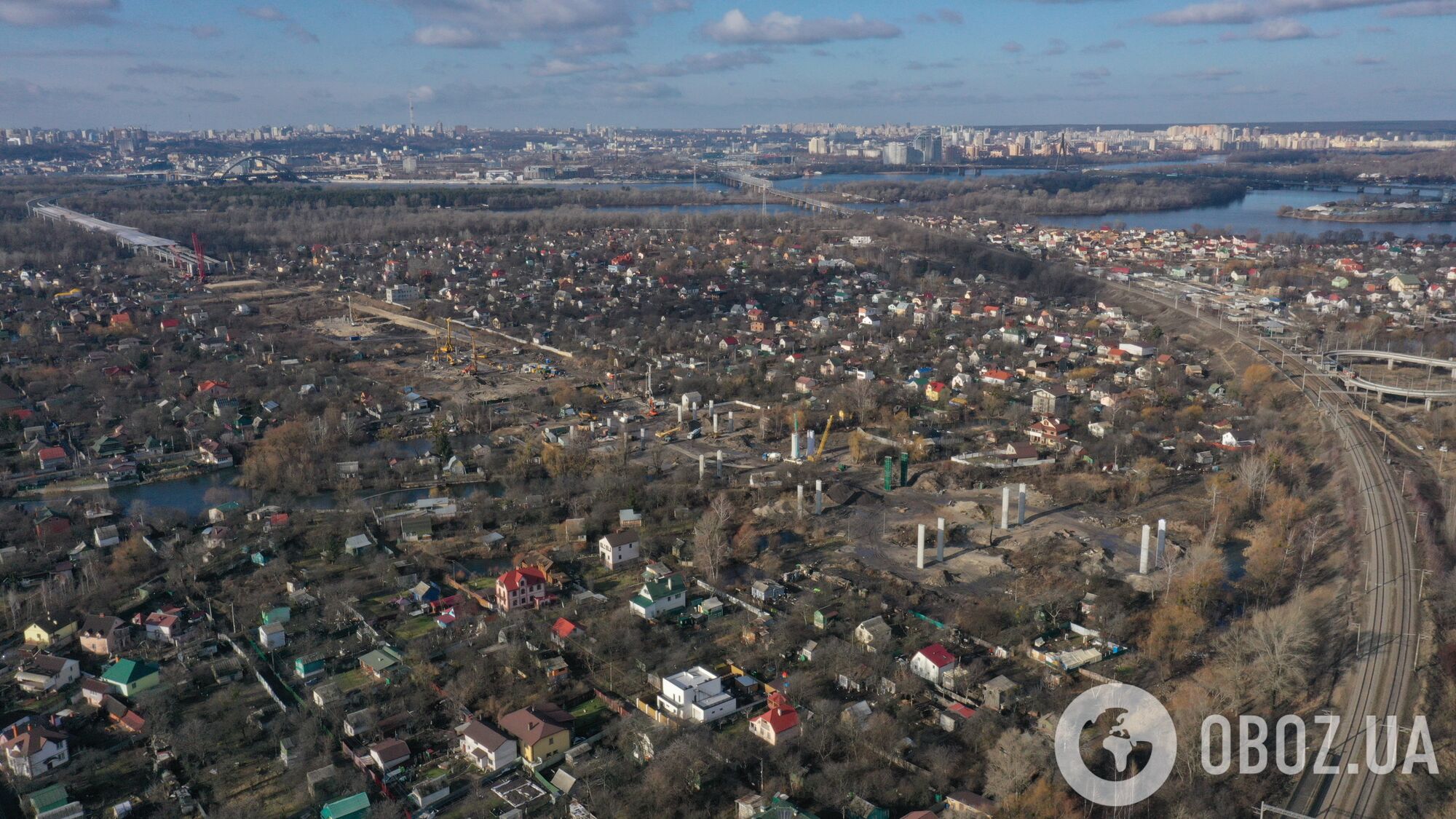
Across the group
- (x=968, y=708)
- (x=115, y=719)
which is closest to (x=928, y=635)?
(x=968, y=708)

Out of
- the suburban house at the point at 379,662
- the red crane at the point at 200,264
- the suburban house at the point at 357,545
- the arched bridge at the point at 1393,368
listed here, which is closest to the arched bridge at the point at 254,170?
the red crane at the point at 200,264

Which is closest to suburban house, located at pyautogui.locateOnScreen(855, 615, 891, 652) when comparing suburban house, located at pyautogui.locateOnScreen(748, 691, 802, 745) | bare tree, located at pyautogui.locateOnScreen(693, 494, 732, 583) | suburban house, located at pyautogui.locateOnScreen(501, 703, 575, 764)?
suburban house, located at pyautogui.locateOnScreen(748, 691, 802, 745)

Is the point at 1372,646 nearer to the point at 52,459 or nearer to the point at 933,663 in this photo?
the point at 933,663

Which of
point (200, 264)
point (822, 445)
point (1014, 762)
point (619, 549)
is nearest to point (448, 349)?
point (822, 445)

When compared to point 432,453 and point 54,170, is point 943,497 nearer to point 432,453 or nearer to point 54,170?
A: point 432,453

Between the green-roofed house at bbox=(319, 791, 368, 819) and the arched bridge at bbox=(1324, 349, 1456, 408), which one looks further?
the arched bridge at bbox=(1324, 349, 1456, 408)

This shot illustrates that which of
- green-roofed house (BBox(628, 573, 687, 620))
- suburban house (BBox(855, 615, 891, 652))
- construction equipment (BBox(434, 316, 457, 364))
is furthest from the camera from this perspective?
construction equipment (BBox(434, 316, 457, 364))

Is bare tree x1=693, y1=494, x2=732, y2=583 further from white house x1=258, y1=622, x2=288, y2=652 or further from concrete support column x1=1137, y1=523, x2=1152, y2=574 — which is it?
concrete support column x1=1137, y1=523, x2=1152, y2=574
